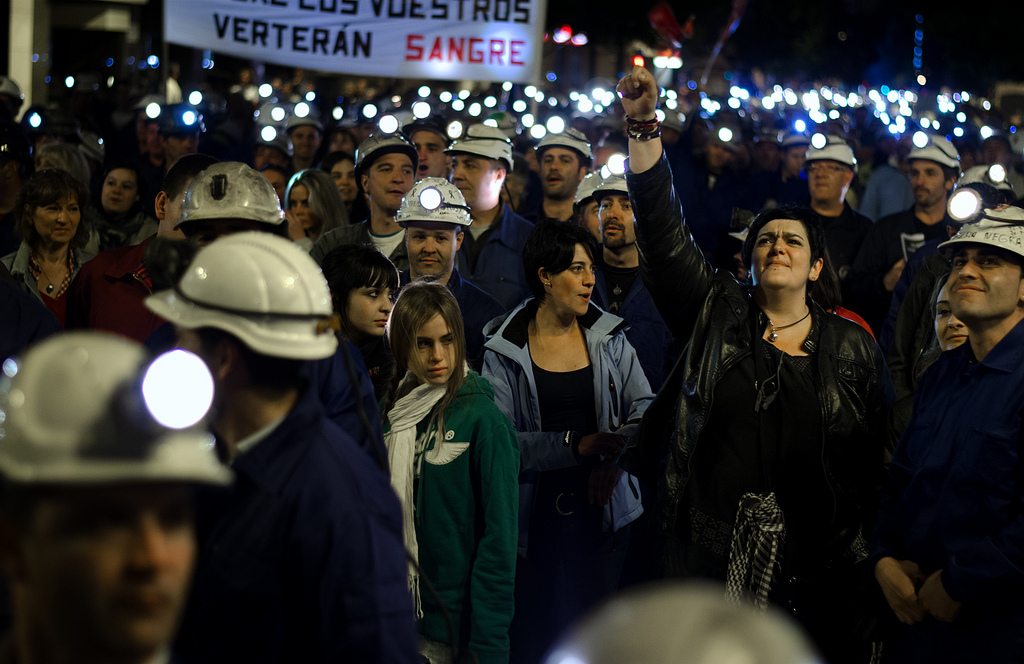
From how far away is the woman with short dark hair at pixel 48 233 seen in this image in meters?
5.91

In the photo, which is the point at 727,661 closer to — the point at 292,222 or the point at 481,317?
the point at 481,317

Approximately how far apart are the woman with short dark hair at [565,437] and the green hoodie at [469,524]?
616 mm

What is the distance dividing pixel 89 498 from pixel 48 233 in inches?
193

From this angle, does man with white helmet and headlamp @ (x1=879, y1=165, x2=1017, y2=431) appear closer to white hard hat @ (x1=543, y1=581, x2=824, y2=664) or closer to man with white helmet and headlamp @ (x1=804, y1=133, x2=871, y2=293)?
man with white helmet and headlamp @ (x1=804, y1=133, x2=871, y2=293)

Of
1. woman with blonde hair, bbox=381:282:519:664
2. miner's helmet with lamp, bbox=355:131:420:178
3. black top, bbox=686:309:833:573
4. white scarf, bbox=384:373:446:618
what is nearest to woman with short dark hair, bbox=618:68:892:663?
black top, bbox=686:309:833:573

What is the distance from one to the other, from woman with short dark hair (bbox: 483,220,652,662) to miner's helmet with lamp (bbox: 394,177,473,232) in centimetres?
97

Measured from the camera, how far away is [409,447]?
4.27 meters

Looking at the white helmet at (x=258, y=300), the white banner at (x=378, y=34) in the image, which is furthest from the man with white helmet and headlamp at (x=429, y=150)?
the white helmet at (x=258, y=300)

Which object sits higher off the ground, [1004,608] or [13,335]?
[13,335]

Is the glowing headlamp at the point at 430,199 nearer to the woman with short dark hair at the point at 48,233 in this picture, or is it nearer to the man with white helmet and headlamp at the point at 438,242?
the man with white helmet and headlamp at the point at 438,242

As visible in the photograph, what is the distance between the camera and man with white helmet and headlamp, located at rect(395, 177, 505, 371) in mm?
6004

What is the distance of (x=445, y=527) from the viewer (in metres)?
4.22

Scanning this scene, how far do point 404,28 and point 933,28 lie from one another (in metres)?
58.1

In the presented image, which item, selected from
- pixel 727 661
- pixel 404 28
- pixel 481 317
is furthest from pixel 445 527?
pixel 404 28
